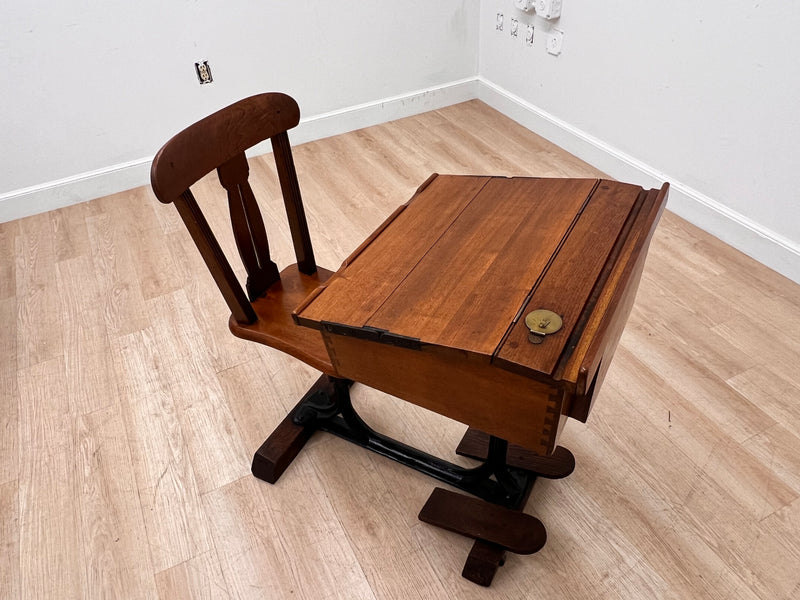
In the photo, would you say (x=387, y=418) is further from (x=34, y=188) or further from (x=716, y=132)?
(x=34, y=188)

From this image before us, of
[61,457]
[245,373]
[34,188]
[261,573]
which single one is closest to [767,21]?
[245,373]

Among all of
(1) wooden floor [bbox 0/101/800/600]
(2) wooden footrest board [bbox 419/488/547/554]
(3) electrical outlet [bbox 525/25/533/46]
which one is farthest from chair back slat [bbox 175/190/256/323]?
(3) electrical outlet [bbox 525/25/533/46]

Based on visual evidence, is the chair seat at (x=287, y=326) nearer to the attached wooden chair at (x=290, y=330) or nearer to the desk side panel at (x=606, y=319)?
the attached wooden chair at (x=290, y=330)

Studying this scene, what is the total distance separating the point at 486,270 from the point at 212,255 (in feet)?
1.99

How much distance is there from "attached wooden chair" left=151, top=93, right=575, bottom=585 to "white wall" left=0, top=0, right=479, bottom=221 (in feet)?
5.24

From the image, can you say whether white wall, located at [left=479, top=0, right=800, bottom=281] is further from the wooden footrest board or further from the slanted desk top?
the wooden footrest board

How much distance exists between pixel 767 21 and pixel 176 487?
7.65 ft

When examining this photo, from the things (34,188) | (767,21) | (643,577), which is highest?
(767,21)

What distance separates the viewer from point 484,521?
133 centimetres

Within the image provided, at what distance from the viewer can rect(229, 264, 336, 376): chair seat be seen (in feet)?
4.27

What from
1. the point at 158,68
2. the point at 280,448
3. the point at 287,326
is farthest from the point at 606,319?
the point at 158,68

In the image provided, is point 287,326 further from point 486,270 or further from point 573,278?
point 573,278

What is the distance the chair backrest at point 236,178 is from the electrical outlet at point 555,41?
1823 mm

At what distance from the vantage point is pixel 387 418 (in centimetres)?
168
